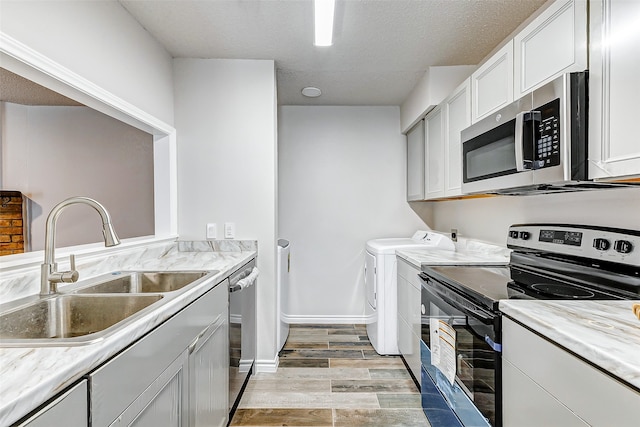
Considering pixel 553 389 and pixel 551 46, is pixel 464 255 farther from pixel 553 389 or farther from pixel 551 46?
pixel 553 389

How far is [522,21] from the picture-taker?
7.24 ft

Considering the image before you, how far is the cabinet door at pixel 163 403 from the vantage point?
961 mm

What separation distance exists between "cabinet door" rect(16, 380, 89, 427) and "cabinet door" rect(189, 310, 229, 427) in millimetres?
681

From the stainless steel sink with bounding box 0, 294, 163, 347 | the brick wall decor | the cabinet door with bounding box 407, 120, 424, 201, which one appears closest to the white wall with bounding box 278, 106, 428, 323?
the cabinet door with bounding box 407, 120, 424, 201

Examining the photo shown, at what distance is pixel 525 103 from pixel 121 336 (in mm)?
1729

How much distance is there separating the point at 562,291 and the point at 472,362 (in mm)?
436

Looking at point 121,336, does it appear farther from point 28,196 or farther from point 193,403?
point 28,196

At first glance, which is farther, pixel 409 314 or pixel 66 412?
pixel 409 314

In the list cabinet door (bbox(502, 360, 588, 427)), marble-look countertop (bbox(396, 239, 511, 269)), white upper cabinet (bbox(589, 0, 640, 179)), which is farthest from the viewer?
marble-look countertop (bbox(396, 239, 511, 269))

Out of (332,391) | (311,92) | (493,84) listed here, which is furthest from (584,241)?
(311,92)

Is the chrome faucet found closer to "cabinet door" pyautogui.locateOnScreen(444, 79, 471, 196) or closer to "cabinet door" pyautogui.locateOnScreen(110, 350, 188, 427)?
"cabinet door" pyautogui.locateOnScreen(110, 350, 188, 427)

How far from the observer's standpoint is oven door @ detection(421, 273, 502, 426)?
50.1 inches

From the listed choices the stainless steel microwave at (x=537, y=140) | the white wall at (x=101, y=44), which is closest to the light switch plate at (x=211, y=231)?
the white wall at (x=101, y=44)

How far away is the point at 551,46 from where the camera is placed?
1494mm
